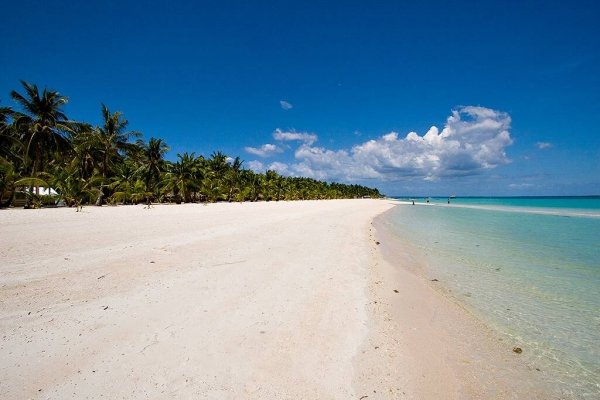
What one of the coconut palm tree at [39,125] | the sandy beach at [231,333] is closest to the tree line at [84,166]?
the coconut palm tree at [39,125]

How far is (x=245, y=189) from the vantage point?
54562mm

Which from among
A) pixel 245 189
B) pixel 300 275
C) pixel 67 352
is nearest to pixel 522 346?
pixel 300 275

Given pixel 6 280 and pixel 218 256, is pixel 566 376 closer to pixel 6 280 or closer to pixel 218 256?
pixel 218 256

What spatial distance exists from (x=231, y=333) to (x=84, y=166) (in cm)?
4050

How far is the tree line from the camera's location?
26109 millimetres

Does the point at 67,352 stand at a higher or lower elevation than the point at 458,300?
higher

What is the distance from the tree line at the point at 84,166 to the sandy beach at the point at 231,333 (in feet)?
71.6

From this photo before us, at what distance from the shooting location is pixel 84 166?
35500 millimetres

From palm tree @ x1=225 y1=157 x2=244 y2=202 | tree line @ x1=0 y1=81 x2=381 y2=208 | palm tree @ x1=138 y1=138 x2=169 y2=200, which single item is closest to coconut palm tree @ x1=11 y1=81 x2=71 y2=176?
tree line @ x1=0 y1=81 x2=381 y2=208

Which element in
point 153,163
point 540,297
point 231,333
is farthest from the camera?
point 153,163

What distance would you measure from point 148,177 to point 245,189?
17043 mm

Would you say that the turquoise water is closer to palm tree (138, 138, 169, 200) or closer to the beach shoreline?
the beach shoreline

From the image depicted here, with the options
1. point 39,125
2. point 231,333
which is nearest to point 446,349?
point 231,333

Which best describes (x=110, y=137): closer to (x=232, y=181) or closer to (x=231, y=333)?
(x=232, y=181)
